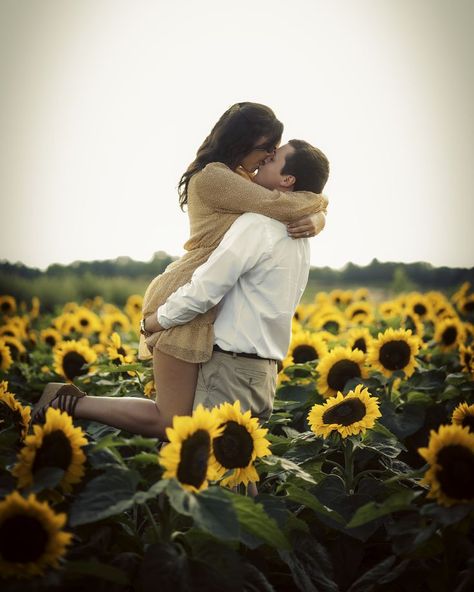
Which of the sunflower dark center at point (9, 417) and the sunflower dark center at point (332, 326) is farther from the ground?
the sunflower dark center at point (332, 326)

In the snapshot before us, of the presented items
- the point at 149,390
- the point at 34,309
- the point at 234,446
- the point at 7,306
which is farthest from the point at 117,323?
the point at 234,446

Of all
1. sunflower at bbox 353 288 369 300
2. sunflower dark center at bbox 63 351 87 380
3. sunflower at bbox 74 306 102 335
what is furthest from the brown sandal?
sunflower at bbox 353 288 369 300

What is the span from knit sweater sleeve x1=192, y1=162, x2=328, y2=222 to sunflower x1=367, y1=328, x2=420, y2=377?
4.60 feet

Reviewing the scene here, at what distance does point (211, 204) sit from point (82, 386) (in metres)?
2.31

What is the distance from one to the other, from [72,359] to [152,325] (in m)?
2.01

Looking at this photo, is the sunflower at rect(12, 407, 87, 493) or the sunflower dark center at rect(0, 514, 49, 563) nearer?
the sunflower dark center at rect(0, 514, 49, 563)

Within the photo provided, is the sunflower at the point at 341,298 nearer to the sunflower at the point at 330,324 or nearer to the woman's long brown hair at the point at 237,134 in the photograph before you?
the sunflower at the point at 330,324

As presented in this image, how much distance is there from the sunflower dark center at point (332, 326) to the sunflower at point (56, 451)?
4.86 m

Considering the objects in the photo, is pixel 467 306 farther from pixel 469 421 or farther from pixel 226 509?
pixel 226 509

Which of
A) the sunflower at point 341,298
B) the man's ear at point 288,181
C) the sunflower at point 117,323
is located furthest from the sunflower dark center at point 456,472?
the sunflower at point 341,298

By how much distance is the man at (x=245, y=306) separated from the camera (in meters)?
3.21

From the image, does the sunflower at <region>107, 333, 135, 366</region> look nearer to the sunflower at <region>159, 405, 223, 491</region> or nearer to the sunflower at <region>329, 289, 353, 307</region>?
the sunflower at <region>159, 405, 223, 491</region>

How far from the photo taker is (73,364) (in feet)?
17.2

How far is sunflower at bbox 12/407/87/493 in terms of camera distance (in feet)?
8.11
